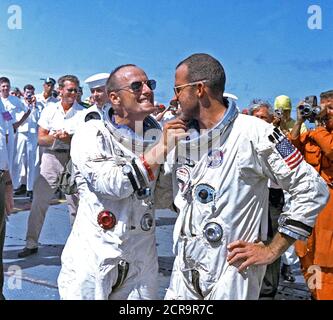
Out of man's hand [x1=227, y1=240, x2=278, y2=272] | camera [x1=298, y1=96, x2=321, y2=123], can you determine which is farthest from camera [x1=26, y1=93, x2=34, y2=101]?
man's hand [x1=227, y1=240, x2=278, y2=272]

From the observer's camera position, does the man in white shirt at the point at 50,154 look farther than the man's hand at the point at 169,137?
Yes

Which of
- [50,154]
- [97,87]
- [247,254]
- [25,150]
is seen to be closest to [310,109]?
[97,87]

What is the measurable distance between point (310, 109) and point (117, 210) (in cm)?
195

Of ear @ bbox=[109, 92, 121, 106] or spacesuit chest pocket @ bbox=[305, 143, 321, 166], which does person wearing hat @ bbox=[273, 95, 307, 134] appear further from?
ear @ bbox=[109, 92, 121, 106]

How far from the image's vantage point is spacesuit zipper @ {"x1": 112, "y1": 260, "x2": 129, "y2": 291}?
234 cm

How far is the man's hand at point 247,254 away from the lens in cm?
203

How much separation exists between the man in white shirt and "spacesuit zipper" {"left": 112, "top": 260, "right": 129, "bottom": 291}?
267 cm

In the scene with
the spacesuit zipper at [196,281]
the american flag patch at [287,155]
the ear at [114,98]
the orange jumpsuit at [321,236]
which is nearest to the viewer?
the american flag patch at [287,155]

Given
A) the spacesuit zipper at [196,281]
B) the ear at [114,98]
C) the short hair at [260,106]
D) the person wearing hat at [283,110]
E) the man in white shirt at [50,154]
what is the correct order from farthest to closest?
the man in white shirt at [50,154] → the person wearing hat at [283,110] → the short hair at [260,106] → the ear at [114,98] → the spacesuit zipper at [196,281]

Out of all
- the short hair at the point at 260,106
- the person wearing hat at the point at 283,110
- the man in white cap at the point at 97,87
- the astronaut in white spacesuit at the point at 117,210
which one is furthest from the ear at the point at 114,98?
the person wearing hat at the point at 283,110

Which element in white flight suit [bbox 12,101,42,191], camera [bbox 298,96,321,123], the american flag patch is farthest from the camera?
white flight suit [bbox 12,101,42,191]

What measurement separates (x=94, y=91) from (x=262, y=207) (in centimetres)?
254

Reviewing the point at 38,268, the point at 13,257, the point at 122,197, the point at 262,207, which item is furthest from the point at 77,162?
the point at 13,257

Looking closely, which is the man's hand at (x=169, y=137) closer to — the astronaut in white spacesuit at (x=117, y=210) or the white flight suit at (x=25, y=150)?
the astronaut in white spacesuit at (x=117, y=210)
